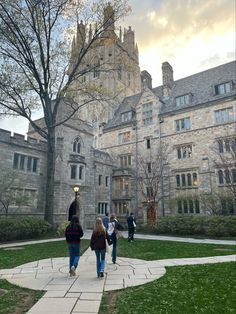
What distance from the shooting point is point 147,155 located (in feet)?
103

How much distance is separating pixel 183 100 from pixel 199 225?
16327 mm

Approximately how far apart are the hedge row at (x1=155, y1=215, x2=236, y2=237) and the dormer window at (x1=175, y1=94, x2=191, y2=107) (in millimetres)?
14878

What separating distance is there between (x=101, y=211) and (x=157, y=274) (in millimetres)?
22937

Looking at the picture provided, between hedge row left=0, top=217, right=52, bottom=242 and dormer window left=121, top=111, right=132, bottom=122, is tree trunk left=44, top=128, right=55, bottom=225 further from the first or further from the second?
dormer window left=121, top=111, right=132, bottom=122

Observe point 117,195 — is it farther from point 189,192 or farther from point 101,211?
point 189,192

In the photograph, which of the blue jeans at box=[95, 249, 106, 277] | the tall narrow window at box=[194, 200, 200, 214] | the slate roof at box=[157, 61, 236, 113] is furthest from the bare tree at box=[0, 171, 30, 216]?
the slate roof at box=[157, 61, 236, 113]

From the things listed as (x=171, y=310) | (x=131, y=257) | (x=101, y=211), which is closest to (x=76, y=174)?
(x=101, y=211)

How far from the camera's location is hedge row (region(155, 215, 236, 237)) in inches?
738

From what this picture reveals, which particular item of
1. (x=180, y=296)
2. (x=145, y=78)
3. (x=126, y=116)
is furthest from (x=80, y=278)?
(x=145, y=78)

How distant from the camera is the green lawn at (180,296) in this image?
479cm

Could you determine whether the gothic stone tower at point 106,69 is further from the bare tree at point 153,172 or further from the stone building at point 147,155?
the bare tree at point 153,172

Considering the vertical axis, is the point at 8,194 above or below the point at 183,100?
below

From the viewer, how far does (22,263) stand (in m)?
9.41

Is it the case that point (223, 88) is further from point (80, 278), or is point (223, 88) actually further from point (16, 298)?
point (16, 298)
